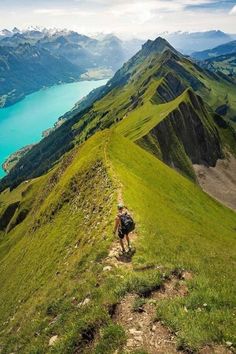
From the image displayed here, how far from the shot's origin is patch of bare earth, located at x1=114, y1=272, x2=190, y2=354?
19094mm

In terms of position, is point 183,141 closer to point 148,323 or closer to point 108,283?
point 108,283

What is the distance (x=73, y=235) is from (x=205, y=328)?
92.5ft

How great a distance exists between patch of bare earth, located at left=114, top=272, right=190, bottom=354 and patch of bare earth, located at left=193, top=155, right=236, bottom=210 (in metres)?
129

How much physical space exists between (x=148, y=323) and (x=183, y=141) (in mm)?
160771

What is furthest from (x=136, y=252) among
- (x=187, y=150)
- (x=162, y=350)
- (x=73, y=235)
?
(x=187, y=150)

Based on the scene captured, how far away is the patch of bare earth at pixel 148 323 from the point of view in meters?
19.1

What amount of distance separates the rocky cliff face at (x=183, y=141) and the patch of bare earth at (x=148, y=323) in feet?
380

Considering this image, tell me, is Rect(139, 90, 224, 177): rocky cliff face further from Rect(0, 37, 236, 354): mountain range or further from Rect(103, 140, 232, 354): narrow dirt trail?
Rect(103, 140, 232, 354): narrow dirt trail

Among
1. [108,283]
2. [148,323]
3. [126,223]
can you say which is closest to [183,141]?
[126,223]

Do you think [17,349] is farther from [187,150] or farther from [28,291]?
[187,150]

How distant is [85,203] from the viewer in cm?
5266

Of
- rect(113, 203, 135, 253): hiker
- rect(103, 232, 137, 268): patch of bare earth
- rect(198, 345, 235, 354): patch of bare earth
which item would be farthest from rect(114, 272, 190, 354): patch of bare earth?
rect(113, 203, 135, 253): hiker

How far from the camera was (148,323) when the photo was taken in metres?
21.1

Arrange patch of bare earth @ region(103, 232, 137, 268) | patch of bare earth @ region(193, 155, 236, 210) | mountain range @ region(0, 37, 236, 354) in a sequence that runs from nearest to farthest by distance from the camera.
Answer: mountain range @ region(0, 37, 236, 354)
patch of bare earth @ region(103, 232, 137, 268)
patch of bare earth @ region(193, 155, 236, 210)
